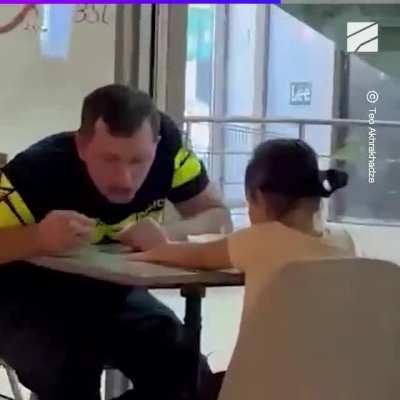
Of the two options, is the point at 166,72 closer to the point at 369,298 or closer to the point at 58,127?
the point at 58,127

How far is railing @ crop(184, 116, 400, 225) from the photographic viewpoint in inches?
132

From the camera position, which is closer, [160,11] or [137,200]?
[137,200]

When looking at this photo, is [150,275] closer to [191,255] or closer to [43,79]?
[191,255]

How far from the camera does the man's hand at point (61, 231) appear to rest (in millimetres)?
1833

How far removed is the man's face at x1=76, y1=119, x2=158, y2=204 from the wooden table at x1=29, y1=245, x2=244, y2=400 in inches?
6.2

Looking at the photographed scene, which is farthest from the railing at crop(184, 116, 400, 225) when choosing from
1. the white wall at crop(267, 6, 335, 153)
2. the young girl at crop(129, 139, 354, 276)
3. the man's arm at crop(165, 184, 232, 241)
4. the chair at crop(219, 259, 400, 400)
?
the chair at crop(219, 259, 400, 400)

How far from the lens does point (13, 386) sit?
2.73m

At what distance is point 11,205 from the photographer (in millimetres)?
2055

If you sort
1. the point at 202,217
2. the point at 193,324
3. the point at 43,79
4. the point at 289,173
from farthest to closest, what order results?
the point at 43,79, the point at 202,217, the point at 193,324, the point at 289,173

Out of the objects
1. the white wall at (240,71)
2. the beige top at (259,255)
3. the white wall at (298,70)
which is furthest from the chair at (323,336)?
the white wall at (240,71)

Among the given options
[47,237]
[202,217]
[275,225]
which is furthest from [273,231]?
[202,217]

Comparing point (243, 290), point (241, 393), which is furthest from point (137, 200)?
point (241, 393)

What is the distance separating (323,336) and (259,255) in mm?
200

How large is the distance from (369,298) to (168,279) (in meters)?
0.37
